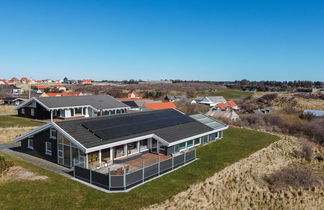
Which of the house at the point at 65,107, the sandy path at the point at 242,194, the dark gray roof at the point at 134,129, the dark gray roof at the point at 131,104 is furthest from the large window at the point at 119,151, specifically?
the dark gray roof at the point at 131,104

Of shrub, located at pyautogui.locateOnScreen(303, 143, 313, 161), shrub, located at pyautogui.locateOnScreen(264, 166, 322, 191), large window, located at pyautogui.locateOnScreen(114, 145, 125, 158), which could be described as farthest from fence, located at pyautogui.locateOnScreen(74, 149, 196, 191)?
shrub, located at pyautogui.locateOnScreen(303, 143, 313, 161)

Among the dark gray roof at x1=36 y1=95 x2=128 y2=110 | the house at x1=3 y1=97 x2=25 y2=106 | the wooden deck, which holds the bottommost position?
the wooden deck

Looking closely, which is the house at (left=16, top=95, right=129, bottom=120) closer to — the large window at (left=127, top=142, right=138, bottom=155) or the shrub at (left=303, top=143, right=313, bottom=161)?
the large window at (left=127, top=142, right=138, bottom=155)

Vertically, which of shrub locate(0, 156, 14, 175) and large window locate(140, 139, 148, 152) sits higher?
large window locate(140, 139, 148, 152)

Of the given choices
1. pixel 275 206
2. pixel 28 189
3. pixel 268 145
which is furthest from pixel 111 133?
pixel 268 145

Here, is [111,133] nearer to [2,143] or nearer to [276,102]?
[2,143]

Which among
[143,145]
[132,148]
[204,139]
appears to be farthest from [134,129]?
[204,139]
